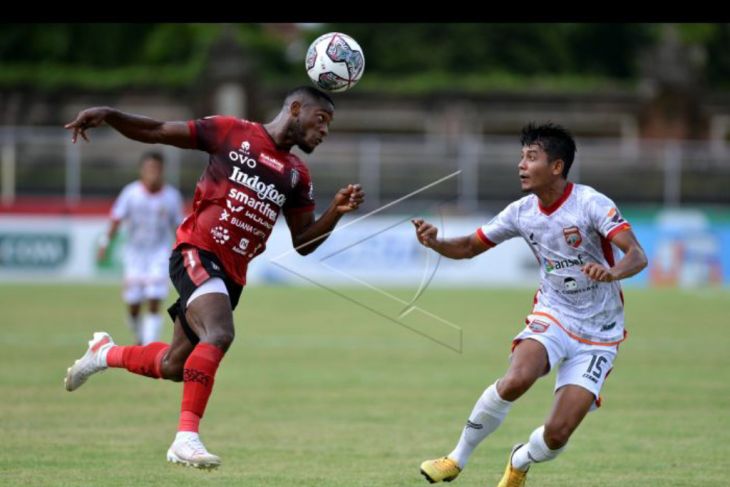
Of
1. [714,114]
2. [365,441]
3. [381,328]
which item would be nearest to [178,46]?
[714,114]

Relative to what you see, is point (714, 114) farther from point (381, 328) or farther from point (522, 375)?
point (522, 375)

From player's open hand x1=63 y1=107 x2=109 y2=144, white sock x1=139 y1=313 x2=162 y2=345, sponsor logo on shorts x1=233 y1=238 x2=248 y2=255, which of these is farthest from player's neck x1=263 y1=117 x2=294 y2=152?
white sock x1=139 y1=313 x2=162 y2=345

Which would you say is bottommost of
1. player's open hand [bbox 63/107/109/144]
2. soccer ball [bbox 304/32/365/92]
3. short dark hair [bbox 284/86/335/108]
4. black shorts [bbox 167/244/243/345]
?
black shorts [bbox 167/244/243/345]

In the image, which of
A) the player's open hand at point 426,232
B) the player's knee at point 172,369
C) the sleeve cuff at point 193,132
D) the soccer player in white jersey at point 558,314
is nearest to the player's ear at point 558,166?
the soccer player in white jersey at point 558,314

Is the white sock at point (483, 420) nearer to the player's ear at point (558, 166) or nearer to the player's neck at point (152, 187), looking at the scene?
the player's ear at point (558, 166)

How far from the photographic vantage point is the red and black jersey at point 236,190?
9172 mm

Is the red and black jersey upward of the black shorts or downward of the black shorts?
upward

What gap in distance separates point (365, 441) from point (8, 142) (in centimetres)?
2734

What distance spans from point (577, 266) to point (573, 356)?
1.93 feet

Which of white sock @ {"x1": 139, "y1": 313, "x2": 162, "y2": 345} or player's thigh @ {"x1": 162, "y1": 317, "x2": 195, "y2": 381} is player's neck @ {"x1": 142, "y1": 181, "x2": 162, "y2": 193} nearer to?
white sock @ {"x1": 139, "y1": 313, "x2": 162, "y2": 345}

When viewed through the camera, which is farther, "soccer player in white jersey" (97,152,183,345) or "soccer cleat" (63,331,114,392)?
"soccer player in white jersey" (97,152,183,345)

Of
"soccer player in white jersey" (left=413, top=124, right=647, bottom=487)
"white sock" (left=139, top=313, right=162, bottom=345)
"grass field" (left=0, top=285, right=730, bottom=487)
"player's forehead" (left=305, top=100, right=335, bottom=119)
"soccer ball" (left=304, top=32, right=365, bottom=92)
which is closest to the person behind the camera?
"soccer player in white jersey" (left=413, top=124, right=647, bottom=487)

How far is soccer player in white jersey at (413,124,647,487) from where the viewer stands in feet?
28.2

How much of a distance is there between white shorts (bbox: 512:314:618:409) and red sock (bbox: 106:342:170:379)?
255cm
